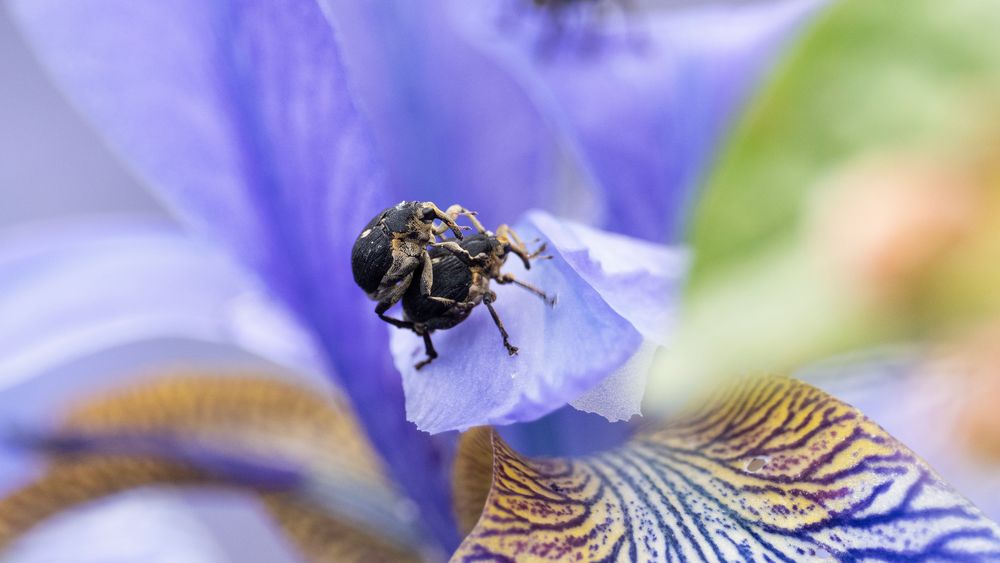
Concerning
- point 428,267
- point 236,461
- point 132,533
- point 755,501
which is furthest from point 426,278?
point 132,533

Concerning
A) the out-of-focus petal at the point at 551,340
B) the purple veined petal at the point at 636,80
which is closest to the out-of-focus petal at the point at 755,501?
the out-of-focus petal at the point at 551,340

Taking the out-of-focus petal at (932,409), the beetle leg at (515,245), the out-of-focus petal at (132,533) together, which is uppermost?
the out-of-focus petal at (132,533)

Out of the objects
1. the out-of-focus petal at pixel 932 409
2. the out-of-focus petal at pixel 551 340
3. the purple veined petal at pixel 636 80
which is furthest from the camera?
the purple veined petal at pixel 636 80

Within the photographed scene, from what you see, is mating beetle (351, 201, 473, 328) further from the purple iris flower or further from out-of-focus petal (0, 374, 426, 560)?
out-of-focus petal (0, 374, 426, 560)

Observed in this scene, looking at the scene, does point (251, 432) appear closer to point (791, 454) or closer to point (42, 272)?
point (42, 272)

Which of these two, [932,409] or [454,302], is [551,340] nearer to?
[454,302]

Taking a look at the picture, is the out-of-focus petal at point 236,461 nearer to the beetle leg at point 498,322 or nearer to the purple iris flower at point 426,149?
the purple iris flower at point 426,149

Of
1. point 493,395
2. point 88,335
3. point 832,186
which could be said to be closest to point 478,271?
point 493,395
